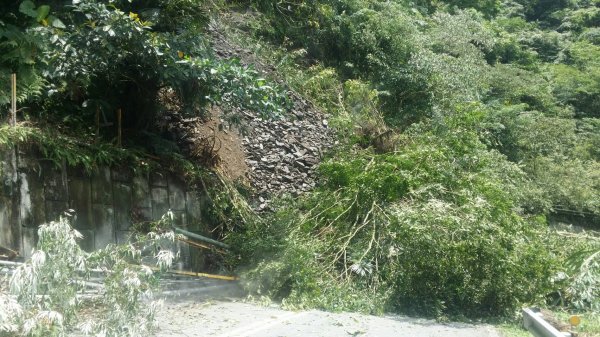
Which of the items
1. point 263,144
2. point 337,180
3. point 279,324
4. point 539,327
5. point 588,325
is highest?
point 263,144

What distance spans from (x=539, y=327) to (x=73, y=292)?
15.6 ft

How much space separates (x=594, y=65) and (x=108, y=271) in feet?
100

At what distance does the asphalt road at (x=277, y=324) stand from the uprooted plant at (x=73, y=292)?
2.99 feet

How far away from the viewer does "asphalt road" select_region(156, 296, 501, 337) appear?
28.2 ft

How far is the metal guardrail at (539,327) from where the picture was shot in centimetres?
661

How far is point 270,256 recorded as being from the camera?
12242 millimetres

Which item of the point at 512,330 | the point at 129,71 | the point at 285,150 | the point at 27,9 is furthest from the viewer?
the point at 285,150

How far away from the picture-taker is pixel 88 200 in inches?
431

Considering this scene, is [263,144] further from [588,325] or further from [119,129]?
[588,325]

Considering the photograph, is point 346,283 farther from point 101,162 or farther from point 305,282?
point 101,162

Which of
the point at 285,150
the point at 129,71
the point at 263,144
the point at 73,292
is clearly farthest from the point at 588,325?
the point at 263,144

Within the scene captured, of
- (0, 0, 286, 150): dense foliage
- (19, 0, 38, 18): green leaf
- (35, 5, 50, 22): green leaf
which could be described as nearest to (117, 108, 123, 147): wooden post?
(0, 0, 286, 150): dense foliage

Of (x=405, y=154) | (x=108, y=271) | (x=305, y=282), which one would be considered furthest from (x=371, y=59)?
(x=108, y=271)

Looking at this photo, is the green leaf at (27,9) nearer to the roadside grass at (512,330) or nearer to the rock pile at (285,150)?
the roadside grass at (512,330)
